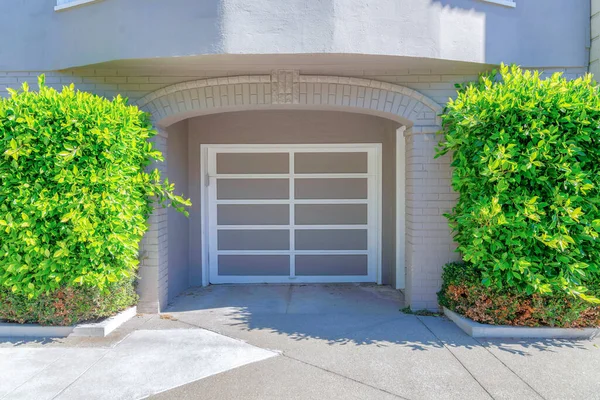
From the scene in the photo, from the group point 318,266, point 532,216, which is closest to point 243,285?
point 318,266

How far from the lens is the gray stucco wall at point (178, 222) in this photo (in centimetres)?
606

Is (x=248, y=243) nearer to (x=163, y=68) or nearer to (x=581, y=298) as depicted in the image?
(x=163, y=68)

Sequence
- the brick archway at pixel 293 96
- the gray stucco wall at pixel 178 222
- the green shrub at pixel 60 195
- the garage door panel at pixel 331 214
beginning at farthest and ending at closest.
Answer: the garage door panel at pixel 331 214, the gray stucco wall at pixel 178 222, the brick archway at pixel 293 96, the green shrub at pixel 60 195

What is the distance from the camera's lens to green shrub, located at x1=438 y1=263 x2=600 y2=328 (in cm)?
446

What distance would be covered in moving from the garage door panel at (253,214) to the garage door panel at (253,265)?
59 centimetres

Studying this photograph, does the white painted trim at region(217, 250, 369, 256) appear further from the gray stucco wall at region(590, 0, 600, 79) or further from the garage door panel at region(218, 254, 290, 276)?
the gray stucco wall at region(590, 0, 600, 79)

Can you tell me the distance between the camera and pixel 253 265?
7.28m

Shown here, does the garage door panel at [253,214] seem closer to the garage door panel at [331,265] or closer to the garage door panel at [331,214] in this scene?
the garage door panel at [331,214]

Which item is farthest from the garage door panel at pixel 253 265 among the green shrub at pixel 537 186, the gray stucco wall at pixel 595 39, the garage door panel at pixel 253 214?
the gray stucco wall at pixel 595 39

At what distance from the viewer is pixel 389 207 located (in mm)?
7109

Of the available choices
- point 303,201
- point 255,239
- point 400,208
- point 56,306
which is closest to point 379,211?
point 400,208

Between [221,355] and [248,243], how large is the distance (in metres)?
3.30

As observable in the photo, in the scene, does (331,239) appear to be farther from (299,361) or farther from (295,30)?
(295,30)

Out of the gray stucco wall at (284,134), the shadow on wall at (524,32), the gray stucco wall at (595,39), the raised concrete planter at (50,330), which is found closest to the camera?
the raised concrete planter at (50,330)
